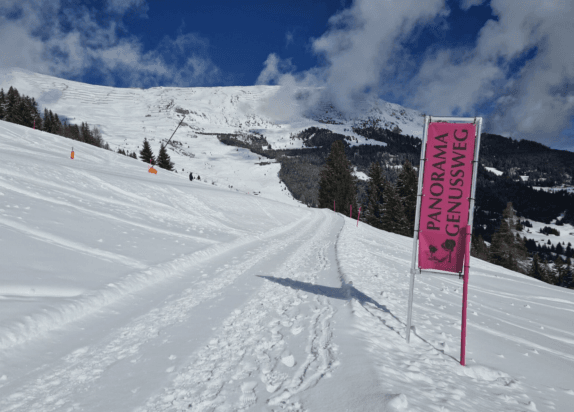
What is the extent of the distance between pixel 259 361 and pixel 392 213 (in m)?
38.7

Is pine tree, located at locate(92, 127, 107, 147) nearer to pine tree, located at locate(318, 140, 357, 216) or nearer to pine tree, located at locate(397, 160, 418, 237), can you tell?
pine tree, located at locate(318, 140, 357, 216)

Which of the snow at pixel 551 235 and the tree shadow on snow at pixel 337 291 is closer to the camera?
the tree shadow on snow at pixel 337 291

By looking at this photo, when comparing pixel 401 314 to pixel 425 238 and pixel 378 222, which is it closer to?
pixel 425 238

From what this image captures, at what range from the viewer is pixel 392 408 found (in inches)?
101

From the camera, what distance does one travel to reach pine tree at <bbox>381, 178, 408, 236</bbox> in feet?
123

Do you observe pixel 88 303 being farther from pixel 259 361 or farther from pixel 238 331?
pixel 259 361

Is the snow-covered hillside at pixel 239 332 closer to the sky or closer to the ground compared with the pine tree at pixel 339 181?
closer to the ground

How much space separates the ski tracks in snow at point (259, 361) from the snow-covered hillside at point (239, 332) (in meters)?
0.02

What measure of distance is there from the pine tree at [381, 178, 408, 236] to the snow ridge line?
1317 inches

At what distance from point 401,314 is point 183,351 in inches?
168

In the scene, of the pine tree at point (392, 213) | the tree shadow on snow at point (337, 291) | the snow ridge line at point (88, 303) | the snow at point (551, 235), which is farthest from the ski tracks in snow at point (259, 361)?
the snow at point (551, 235)

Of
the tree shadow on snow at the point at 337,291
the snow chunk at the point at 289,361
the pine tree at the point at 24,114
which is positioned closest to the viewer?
the snow chunk at the point at 289,361

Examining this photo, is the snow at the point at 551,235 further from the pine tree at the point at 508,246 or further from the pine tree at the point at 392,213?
the pine tree at the point at 392,213

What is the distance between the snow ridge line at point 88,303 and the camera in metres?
4.10
